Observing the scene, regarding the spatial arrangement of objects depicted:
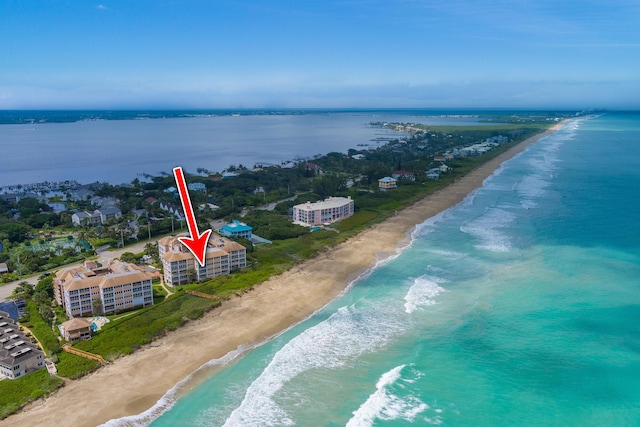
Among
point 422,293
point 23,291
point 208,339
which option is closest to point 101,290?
point 23,291

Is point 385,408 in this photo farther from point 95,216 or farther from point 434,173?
point 434,173

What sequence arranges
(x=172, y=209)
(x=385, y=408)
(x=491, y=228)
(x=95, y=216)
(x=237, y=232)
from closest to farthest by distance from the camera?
1. (x=385, y=408)
2. (x=237, y=232)
3. (x=491, y=228)
4. (x=95, y=216)
5. (x=172, y=209)

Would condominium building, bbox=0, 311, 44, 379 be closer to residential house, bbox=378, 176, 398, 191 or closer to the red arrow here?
the red arrow

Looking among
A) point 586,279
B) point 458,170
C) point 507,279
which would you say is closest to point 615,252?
point 586,279

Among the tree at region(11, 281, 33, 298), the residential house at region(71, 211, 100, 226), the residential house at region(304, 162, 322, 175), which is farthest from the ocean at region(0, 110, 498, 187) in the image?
the tree at region(11, 281, 33, 298)

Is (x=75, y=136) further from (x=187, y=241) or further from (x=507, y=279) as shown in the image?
(x=187, y=241)

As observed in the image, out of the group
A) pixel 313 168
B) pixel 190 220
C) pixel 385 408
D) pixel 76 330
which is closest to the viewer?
pixel 190 220
